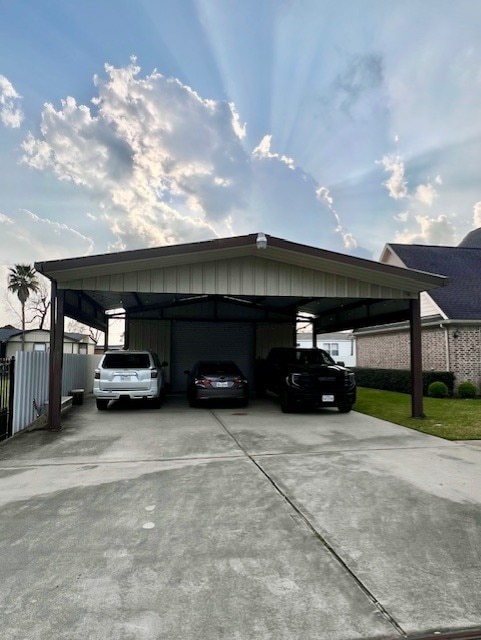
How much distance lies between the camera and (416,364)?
10156 millimetres

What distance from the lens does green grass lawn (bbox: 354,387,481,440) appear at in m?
8.42

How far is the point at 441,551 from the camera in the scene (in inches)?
130

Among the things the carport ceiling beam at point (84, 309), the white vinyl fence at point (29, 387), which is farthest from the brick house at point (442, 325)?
the white vinyl fence at point (29, 387)

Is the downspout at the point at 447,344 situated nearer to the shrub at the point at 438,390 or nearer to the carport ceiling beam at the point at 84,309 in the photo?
the shrub at the point at 438,390

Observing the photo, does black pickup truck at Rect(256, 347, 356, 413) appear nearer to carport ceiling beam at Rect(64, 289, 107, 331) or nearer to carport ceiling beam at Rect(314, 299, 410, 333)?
carport ceiling beam at Rect(314, 299, 410, 333)

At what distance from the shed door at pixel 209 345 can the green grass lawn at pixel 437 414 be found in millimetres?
5437

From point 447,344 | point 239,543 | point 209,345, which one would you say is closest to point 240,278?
point 239,543

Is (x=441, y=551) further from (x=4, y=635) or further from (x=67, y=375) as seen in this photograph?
(x=67, y=375)

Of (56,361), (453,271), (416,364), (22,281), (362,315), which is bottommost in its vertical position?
(416,364)

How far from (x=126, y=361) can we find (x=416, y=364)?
7300mm

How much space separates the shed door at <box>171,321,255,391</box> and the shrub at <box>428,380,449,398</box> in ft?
23.8

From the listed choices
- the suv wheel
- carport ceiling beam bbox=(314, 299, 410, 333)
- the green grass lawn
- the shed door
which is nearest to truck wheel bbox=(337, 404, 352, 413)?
the green grass lawn

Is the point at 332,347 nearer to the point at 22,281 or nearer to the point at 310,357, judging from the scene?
the point at 310,357

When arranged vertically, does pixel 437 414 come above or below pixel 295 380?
below
